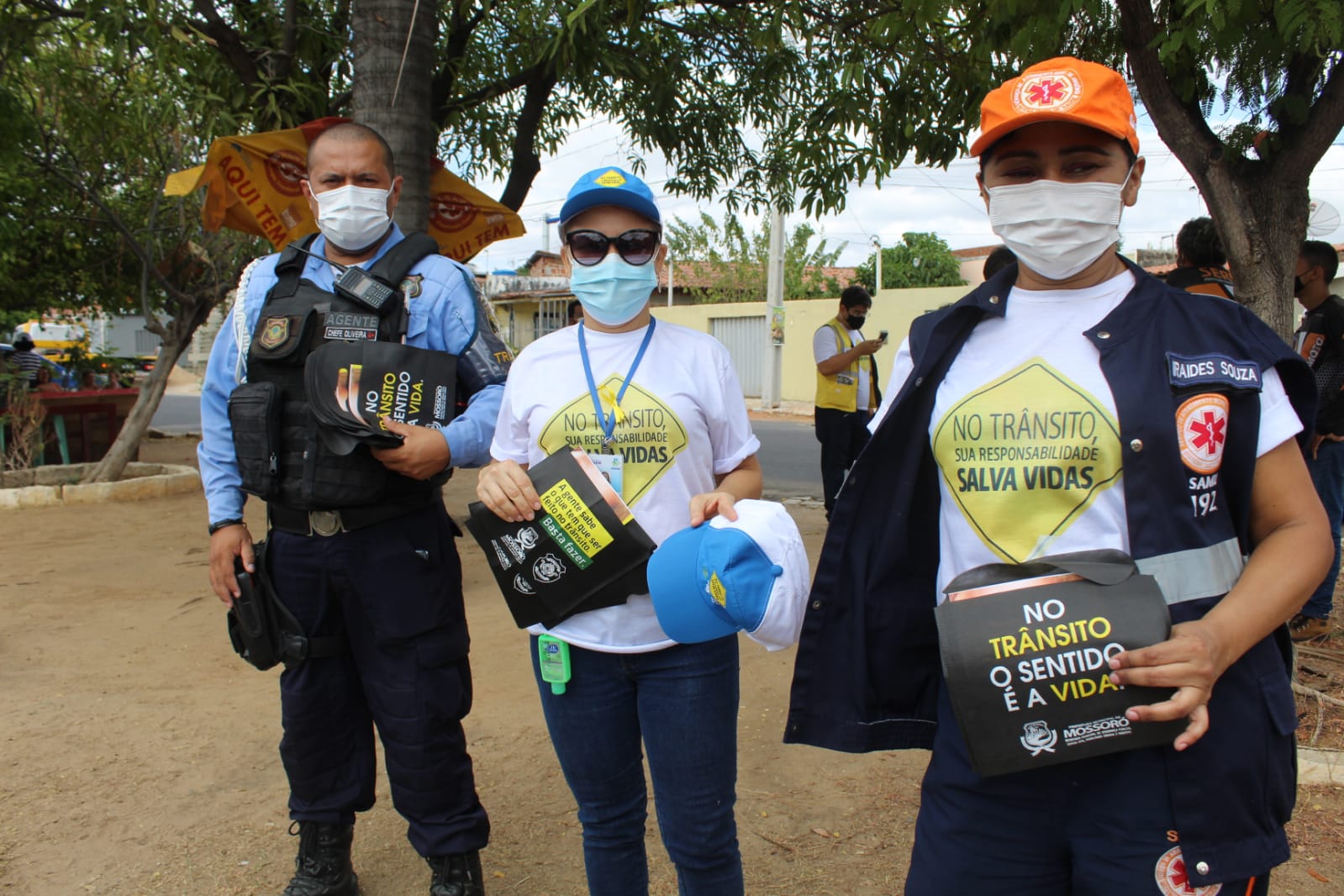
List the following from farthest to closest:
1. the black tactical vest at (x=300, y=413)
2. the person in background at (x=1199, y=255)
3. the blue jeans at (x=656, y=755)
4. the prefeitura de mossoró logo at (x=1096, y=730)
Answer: the person in background at (x=1199, y=255)
the black tactical vest at (x=300, y=413)
the blue jeans at (x=656, y=755)
the prefeitura de mossoró logo at (x=1096, y=730)

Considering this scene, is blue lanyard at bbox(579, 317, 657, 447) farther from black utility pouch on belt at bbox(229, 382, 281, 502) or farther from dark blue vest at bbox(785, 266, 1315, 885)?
black utility pouch on belt at bbox(229, 382, 281, 502)

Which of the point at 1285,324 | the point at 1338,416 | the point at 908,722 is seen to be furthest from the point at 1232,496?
the point at 1338,416

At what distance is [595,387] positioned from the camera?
2225 millimetres

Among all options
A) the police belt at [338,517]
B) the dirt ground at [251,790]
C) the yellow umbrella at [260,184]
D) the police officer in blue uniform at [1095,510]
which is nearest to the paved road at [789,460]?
the yellow umbrella at [260,184]

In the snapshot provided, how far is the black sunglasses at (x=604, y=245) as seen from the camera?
227 centimetres

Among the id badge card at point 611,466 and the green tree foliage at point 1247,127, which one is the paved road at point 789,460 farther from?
the id badge card at point 611,466

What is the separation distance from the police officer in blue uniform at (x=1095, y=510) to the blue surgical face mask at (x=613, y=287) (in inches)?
29.2

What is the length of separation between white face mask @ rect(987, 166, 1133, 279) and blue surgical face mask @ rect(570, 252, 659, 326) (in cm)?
86

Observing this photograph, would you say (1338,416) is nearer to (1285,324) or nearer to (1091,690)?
(1285,324)

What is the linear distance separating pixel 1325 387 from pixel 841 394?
3.27 m

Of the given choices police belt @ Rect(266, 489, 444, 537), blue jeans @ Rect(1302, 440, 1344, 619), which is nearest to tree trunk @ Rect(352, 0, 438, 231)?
police belt @ Rect(266, 489, 444, 537)

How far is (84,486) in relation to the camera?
9266 millimetres

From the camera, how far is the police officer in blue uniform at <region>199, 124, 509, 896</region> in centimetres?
263

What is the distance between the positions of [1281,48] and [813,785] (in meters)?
2.84
